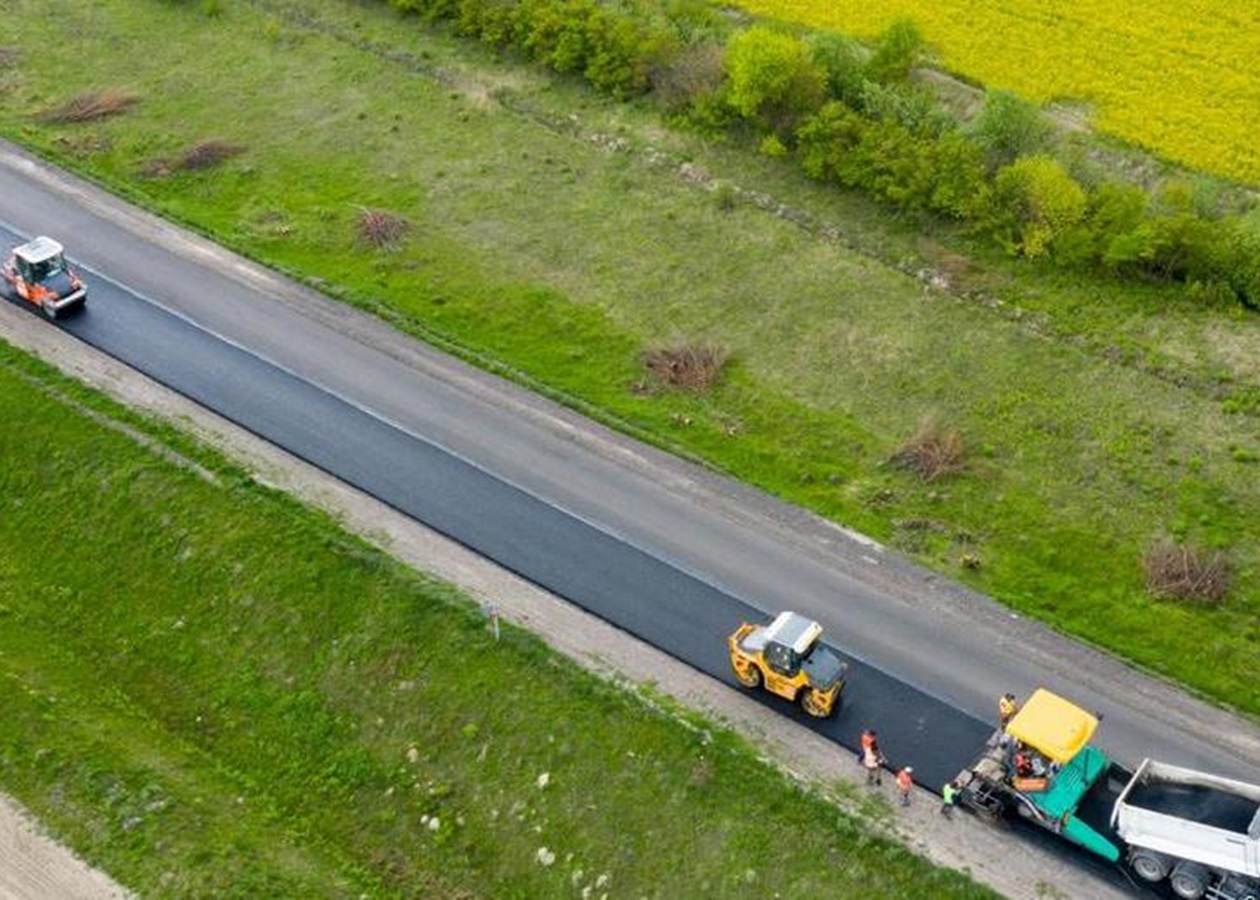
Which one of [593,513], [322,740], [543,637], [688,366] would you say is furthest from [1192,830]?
[688,366]

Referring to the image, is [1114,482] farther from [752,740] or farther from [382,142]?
[382,142]

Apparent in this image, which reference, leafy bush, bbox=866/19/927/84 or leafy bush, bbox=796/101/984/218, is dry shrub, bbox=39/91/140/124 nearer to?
leafy bush, bbox=796/101/984/218

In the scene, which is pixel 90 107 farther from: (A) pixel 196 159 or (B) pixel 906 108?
(B) pixel 906 108

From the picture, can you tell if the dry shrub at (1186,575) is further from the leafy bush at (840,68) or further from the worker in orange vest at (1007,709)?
the leafy bush at (840,68)

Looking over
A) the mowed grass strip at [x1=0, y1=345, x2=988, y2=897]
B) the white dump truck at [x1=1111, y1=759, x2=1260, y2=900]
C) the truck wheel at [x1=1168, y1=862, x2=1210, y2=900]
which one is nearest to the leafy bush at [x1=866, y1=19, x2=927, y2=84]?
the mowed grass strip at [x1=0, y1=345, x2=988, y2=897]

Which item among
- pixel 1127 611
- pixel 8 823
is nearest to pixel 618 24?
pixel 1127 611
